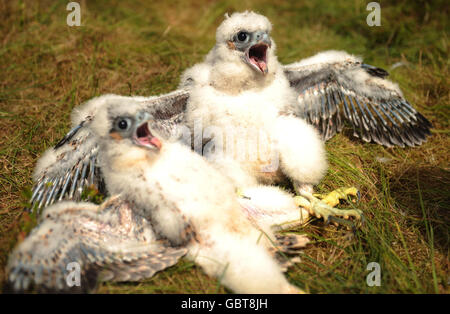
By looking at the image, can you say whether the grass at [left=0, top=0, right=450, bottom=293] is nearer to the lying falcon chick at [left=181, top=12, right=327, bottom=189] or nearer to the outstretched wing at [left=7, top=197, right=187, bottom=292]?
the outstretched wing at [left=7, top=197, right=187, bottom=292]

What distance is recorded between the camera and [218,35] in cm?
297

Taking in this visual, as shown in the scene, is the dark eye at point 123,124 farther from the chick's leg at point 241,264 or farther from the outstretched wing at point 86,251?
the chick's leg at point 241,264

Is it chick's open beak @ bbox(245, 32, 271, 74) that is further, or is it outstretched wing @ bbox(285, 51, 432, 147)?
outstretched wing @ bbox(285, 51, 432, 147)

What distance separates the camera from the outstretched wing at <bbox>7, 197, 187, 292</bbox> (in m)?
1.99

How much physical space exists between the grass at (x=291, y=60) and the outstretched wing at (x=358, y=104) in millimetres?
146

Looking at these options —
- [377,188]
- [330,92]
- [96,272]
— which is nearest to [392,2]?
[330,92]

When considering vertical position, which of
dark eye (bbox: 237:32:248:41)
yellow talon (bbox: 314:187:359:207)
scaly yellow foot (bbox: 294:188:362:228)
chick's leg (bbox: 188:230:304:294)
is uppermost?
dark eye (bbox: 237:32:248:41)

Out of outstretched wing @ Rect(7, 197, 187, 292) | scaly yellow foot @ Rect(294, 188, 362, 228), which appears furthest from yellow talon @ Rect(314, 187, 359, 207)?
outstretched wing @ Rect(7, 197, 187, 292)

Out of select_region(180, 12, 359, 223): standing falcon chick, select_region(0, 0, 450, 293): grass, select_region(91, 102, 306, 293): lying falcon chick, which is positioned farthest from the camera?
select_region(180, 12, 359, 223): standing falcon chick

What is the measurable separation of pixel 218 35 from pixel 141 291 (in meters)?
1.97

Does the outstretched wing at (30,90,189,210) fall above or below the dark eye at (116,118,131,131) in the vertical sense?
below

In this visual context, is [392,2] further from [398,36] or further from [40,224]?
[40,224]

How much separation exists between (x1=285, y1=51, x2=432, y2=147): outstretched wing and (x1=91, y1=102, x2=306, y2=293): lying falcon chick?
4.75 ft

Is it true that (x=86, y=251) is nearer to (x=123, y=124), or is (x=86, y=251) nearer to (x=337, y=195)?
(x=123, y=124)
